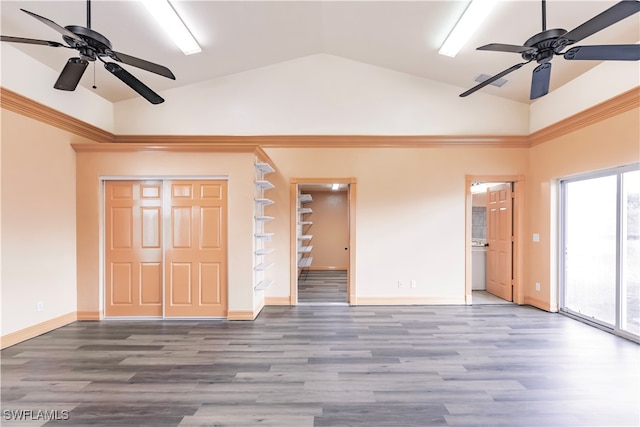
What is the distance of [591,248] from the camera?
4.56 m

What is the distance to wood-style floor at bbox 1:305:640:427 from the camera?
238 cm

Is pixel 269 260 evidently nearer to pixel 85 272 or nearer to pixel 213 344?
pixel 213 344

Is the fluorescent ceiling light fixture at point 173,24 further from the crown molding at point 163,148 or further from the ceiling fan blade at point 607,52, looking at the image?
the ceiling fan blade at point 607,52

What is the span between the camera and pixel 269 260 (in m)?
5.57

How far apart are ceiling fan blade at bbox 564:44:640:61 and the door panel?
357cm

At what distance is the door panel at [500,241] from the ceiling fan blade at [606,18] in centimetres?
385

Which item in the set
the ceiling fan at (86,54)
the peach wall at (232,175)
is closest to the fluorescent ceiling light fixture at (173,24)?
the ceiling fan at (86,54)

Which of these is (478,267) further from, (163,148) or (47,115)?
(47,115)

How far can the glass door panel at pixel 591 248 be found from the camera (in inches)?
165

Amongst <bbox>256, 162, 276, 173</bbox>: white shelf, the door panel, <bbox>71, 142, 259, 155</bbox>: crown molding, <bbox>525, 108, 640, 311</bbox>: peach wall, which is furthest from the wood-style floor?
<bbox>71, 142, 259, 155</bbox>: crown molding

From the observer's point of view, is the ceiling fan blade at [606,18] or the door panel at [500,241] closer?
the ceiling fan blade at [606,18]

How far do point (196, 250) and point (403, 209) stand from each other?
3.39m

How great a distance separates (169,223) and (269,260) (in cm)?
172
